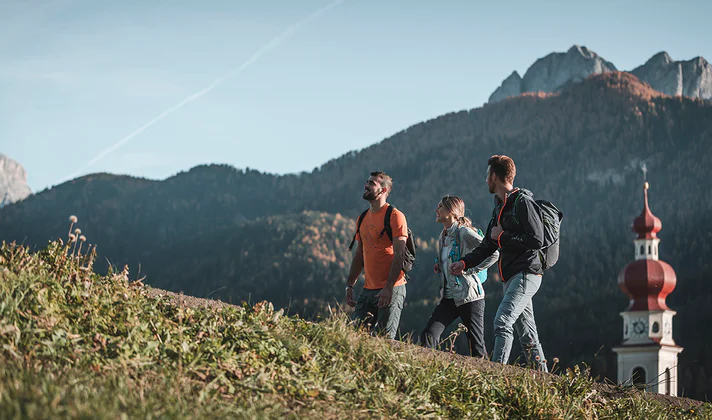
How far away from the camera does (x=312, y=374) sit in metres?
5.45

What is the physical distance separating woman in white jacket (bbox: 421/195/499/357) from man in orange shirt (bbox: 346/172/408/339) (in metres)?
0.35

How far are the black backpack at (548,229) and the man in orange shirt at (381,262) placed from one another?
47.7 inches

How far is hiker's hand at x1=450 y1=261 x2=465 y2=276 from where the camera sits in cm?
724

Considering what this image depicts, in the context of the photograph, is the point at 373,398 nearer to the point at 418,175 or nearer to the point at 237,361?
the point at 237,361

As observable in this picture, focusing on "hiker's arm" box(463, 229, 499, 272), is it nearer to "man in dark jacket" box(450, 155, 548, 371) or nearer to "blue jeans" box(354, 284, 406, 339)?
"man in dark jacket" box(450, 155, 548, 371)

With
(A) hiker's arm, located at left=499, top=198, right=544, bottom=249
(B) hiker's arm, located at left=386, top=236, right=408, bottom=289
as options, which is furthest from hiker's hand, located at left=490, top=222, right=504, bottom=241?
(B) hiker's arm, located at left=386, top=236, right=408, bottom=289

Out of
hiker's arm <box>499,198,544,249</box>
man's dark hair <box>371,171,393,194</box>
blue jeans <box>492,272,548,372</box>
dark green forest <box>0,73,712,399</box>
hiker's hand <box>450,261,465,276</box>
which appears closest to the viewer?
hiker's arm <box>499,198,544,249</box>

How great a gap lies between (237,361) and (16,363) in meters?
1.25

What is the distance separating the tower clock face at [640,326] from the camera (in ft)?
260

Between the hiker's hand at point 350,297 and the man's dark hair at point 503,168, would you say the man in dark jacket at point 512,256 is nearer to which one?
the man's dark hair at point 503,168

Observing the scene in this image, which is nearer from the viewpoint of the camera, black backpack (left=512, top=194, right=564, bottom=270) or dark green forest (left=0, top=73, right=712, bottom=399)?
black backpack (left=512, top=194, right=564, bottom=270)

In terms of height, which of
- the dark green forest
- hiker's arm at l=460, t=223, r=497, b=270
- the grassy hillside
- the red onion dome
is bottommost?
the grassy hillside

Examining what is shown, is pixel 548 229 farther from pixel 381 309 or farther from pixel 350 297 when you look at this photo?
pixel 350 297

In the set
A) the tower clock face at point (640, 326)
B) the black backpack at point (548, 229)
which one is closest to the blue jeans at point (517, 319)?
the black backpack at point (548, 229)
